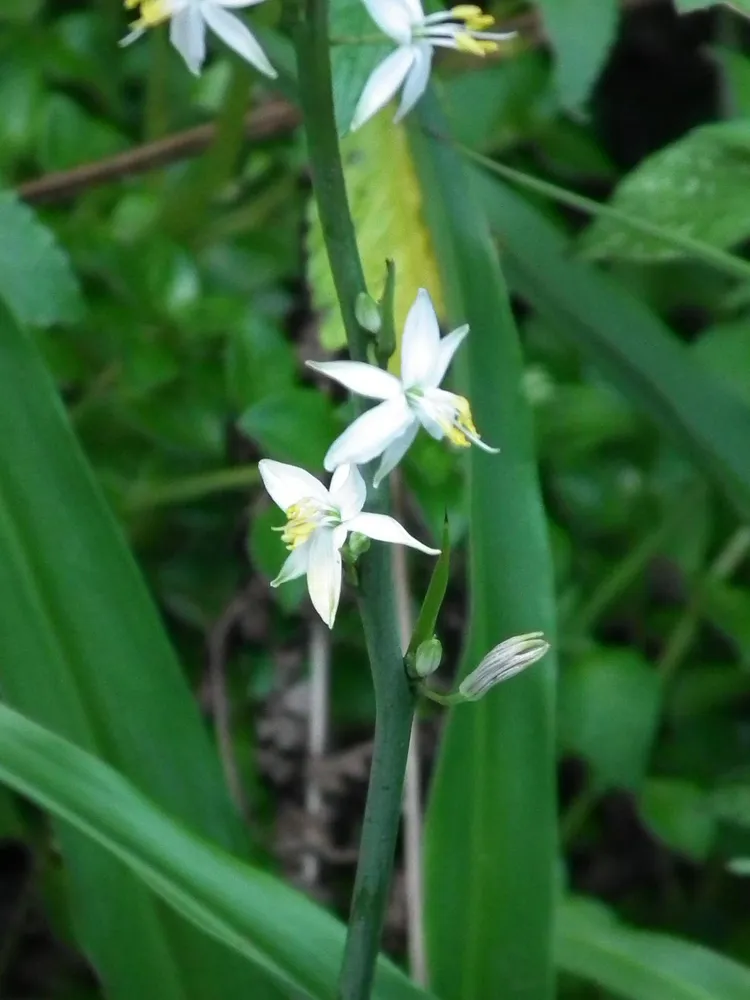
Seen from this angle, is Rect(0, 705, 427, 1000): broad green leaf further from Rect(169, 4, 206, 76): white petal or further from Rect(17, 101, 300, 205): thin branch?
Rect(17, 101, 300, 205): thin branch

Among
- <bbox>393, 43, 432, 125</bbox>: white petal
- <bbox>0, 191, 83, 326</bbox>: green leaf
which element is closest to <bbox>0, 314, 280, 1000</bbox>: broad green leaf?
<bbox>0, 191, 83, 326</bbox>: green leaf

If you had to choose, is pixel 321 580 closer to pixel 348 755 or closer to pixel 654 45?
pixel 348 755

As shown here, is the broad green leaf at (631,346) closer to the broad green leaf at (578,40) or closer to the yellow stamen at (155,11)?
the broad green leaf at (578,40)

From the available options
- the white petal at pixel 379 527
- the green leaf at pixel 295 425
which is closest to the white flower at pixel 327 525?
the white petal at pixel 379 527

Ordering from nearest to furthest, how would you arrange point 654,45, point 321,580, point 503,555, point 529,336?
point 321,580
point 503,555
point 529,336
point 654,45

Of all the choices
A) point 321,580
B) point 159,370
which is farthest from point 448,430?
point 159,370

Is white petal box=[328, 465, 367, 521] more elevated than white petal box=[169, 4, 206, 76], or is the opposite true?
white petal box=[169, 4, 206, 76]
